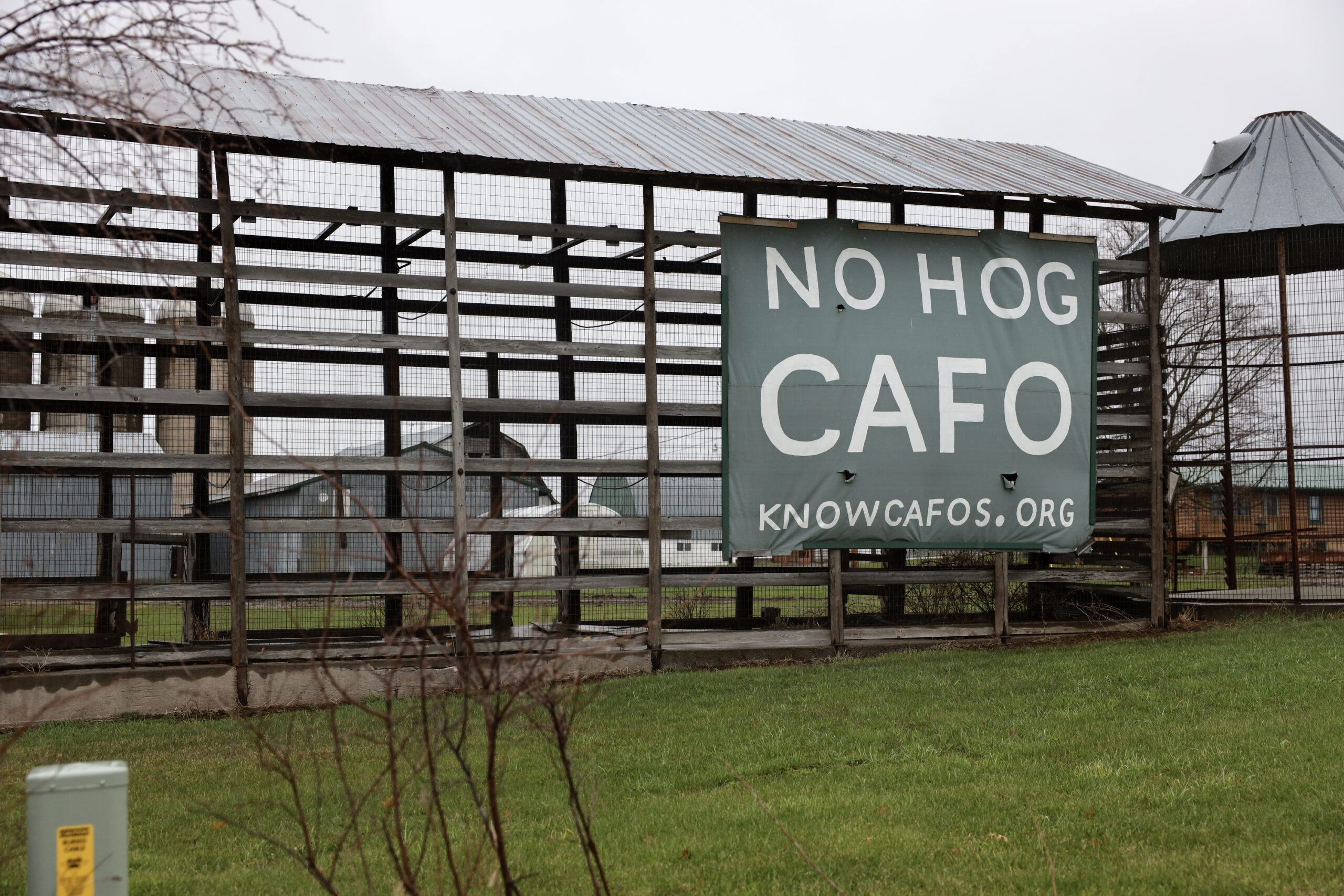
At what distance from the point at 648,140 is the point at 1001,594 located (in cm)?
670

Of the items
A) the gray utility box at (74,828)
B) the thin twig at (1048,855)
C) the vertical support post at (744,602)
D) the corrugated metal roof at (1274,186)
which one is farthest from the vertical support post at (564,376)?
the gray utility box at (74,828)

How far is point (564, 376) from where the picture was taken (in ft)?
48.2

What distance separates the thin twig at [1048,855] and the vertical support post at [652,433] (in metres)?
6.75

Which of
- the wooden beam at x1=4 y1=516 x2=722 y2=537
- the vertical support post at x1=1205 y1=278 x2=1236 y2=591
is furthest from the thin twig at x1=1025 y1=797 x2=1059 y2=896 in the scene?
the vertical support post at x1=1205 y1=278 x2=1236 y2=591

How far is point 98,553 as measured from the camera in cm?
1384

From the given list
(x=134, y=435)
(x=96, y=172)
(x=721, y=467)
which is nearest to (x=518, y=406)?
(x=721, y=467)

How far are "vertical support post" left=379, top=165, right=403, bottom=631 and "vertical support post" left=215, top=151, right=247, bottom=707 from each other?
1.28 meters

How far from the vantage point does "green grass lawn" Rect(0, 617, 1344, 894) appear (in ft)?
17.6

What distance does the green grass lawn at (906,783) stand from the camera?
17.6 feet

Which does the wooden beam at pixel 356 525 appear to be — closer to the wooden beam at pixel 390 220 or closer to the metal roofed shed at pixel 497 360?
the metal roofed shed at pixel 497 360

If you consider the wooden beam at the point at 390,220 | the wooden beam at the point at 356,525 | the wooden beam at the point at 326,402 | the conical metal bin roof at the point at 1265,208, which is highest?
the conical metal bin roof at the point at 1265,208

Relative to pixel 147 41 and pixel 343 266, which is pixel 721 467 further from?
pixel 147 41

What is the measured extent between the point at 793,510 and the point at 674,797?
20.6 feet

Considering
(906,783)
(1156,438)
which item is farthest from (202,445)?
(1156,438)
